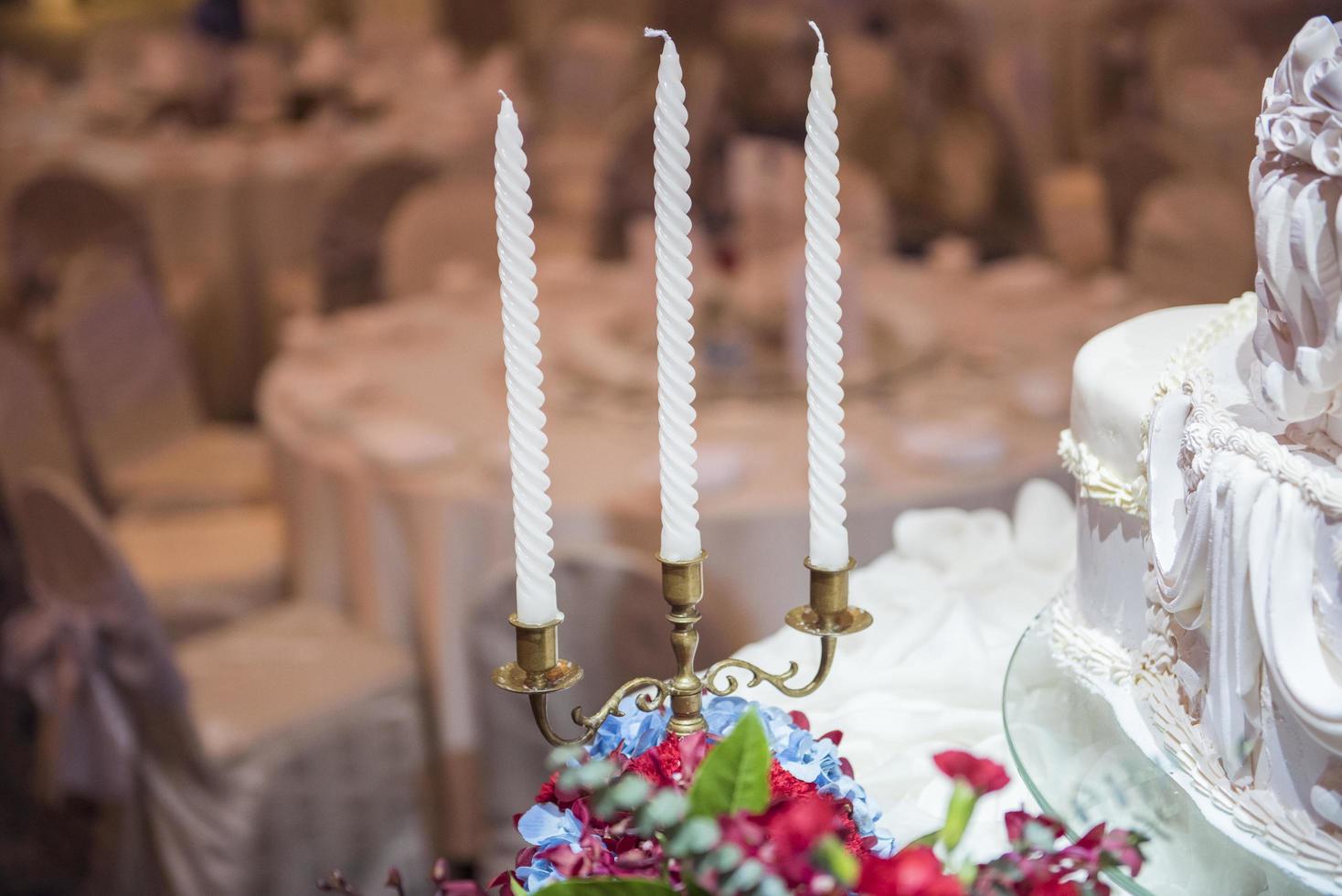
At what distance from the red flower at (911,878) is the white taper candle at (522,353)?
0.28 m

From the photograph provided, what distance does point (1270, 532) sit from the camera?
3.20ft

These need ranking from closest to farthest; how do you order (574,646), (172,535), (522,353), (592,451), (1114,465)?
(522,353)
(1114,465)
(574,646)
(592,451)
(172,535)

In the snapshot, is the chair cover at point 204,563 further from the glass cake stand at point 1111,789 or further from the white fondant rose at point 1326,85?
the white fondant rose at point 1326,85

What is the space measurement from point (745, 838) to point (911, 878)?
0.28ft

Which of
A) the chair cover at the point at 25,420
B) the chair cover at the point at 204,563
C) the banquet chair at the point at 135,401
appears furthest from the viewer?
the banquet chair at the point at 135,401

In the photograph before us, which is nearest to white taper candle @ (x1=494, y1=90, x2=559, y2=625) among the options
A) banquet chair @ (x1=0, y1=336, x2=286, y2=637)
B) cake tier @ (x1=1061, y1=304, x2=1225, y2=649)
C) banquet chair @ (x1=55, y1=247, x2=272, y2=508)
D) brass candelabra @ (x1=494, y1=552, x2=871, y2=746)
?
brass candelabra @ (x1=494, y1=552, x2=871, y2=746)

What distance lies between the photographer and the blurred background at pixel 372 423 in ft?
9.70

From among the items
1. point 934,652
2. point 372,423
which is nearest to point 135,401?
point 372,423

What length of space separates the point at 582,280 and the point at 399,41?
426cm

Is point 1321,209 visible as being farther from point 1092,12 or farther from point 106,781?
point 1092,12

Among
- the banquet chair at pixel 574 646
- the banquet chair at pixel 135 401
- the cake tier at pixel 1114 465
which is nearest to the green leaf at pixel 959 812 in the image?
the cake tier at pixel 1114 465

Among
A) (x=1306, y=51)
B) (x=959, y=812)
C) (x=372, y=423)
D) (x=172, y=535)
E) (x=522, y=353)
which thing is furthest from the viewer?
(x=172, y=535)

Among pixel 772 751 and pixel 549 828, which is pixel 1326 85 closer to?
pixel 772 751

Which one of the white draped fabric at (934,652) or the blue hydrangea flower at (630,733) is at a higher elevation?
the blue hydrangea flower at (630,733)
